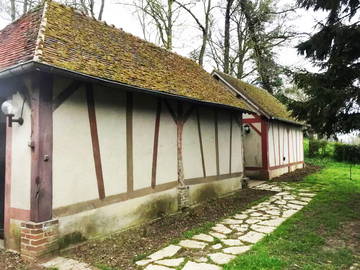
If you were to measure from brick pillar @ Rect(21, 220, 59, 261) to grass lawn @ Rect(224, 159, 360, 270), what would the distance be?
8.38 ft

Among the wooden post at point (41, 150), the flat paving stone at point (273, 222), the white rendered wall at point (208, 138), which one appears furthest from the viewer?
the white rendered wall at point (208, 138)

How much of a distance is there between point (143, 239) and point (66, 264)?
145 cm

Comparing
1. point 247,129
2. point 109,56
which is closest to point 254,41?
point 247,129

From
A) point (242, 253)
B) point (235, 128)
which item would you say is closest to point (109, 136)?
point (242, 253)

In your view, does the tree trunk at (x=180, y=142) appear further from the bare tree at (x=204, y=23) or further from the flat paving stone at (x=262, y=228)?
the bare tree at (x=204, y=23)

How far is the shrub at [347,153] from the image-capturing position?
2048 cm

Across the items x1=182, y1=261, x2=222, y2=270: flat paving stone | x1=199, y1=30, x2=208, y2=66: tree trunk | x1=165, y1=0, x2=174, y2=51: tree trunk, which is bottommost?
x1=182, y1=261, x2=222, y2=270: flat paving stone

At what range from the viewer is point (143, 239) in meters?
5.33

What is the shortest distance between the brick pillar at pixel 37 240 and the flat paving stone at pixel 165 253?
4.84ft

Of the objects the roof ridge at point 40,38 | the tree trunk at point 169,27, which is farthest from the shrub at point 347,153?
the roof ridge at point 40,38

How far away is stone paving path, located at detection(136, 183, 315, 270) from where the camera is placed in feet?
13.8

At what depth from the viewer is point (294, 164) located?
55.4 ft

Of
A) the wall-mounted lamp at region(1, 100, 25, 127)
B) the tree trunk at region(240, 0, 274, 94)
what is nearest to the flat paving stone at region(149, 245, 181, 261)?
the wall-mounted lamp at region(1, 100, 25, 127)

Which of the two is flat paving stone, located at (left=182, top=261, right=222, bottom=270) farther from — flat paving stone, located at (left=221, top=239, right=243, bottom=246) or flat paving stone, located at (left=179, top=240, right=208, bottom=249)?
flat paving stone, located at (left=221, top=239, right=243, bottom=246)
